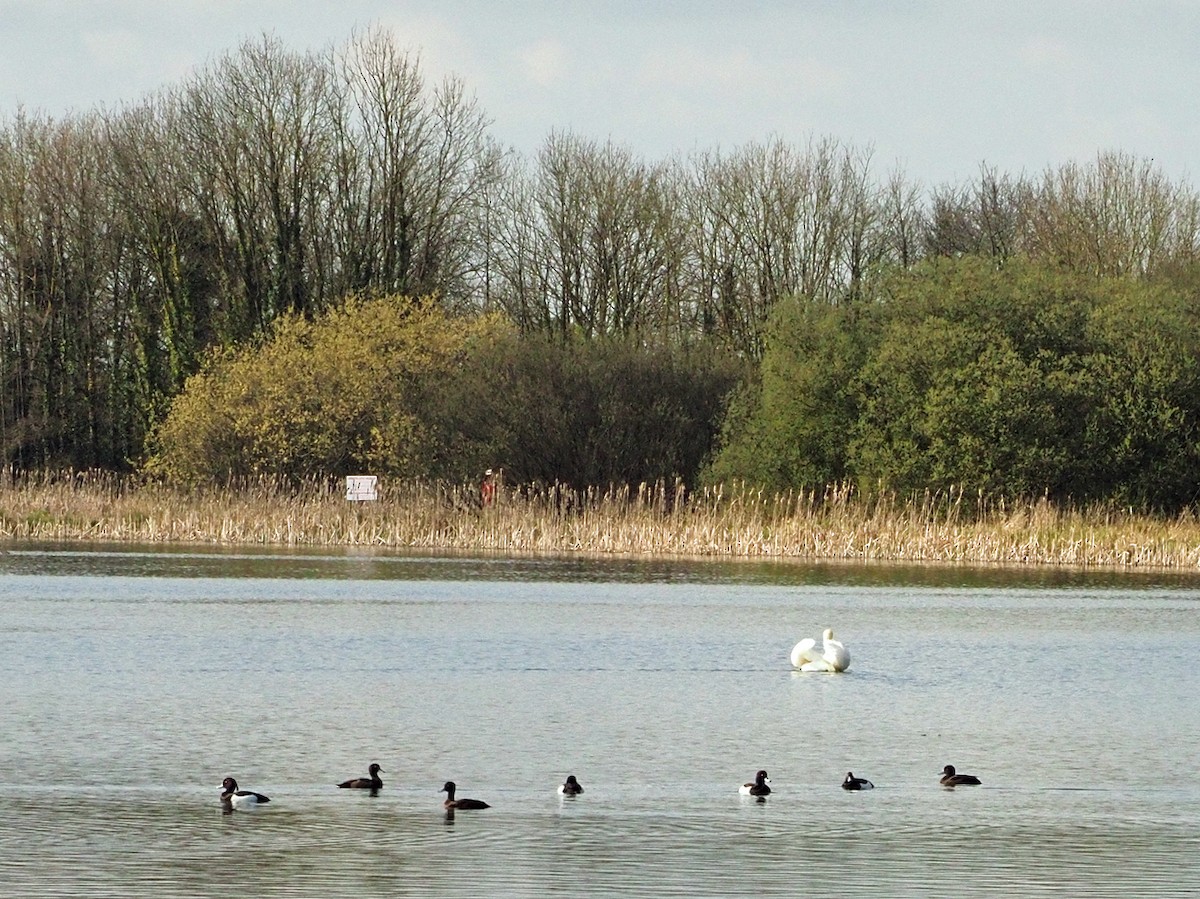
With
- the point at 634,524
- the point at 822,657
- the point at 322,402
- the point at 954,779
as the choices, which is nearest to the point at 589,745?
the point at 954,779

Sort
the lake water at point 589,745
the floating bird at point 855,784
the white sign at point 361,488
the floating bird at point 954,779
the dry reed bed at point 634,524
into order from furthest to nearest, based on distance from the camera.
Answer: the white sign at point 361,488 < the dry reed bed at point 634,524 < the floating bird at point 954,779 < the floating bird at point 855,784 < the lake water at point 589,745

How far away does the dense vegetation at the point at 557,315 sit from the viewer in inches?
1628

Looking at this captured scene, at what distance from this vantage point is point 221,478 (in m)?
47.2

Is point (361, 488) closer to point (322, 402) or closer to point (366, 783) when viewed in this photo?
point (322, 402)

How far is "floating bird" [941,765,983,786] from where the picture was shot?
1224cm

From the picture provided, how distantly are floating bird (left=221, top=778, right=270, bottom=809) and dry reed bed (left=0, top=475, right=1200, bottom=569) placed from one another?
2453 centimetres

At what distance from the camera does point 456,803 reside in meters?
10.9

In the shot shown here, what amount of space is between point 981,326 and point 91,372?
2678 cm

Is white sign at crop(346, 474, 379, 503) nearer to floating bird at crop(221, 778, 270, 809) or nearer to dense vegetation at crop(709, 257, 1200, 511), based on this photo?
dense vegetation at crop(709, 257, 1200, 511)

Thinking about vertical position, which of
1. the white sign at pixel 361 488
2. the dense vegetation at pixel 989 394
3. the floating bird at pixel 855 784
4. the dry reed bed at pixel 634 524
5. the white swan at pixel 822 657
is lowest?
the floating bird at pixel 855 784

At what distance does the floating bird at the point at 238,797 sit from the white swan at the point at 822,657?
8242 mm

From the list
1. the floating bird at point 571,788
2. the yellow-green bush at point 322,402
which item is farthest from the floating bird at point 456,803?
the yellow-green bush at point 322,402

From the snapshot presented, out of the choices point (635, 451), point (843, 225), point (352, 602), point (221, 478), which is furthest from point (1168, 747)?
point (843, 225)

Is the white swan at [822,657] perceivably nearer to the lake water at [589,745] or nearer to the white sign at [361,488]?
the lake water at [589,745]
